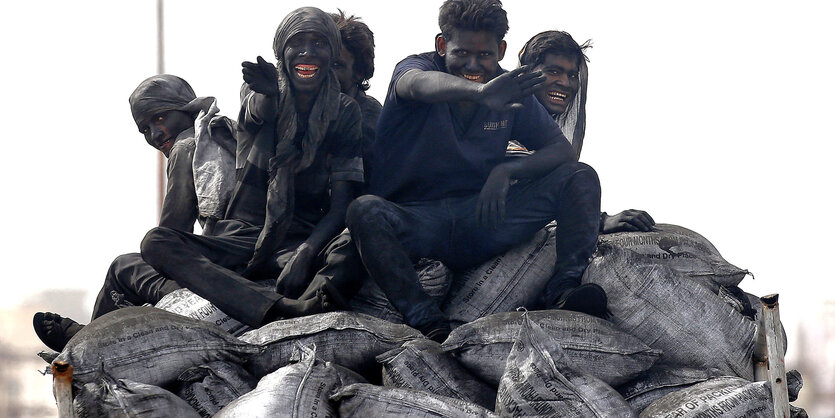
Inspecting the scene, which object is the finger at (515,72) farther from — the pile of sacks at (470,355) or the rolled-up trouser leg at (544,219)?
the pile of sacks at (470,355)

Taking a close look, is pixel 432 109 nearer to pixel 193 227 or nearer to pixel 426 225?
pixel 426 225

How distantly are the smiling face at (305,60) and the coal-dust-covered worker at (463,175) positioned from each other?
0.32 metres

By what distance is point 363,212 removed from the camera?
4.76 metres

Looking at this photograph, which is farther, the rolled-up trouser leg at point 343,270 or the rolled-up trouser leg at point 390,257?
the rolled-up trouser leg at point 343,270

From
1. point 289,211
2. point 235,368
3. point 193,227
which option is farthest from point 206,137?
point 235,368

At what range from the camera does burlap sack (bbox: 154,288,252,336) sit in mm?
4832

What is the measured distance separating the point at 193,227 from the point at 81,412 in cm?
202

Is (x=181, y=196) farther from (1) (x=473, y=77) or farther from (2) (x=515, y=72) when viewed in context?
(2) (x=515, y=72)

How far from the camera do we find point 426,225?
4953 millimetres

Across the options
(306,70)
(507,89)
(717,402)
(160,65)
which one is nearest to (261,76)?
(306,70)

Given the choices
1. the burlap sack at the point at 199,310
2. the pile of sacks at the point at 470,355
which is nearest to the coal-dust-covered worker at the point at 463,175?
the pile of sacks at the point at 470,355

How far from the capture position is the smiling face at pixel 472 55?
5.04 m

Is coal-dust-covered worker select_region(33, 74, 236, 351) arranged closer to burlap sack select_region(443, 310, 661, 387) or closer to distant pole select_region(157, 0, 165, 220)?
burlap sack select_region(443, 310, 661, 387)

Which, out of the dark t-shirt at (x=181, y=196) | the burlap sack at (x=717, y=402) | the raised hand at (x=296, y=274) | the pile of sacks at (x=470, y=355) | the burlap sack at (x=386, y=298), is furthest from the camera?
the dark t-shirt at (x=181, y=196)
